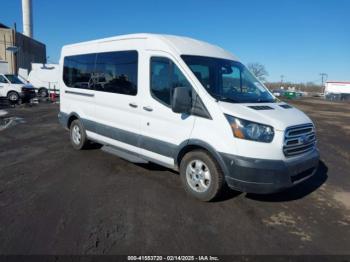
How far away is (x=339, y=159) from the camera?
8.35 metres

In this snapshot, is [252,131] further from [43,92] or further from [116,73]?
[43,92]

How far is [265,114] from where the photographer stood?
4512 millimetres

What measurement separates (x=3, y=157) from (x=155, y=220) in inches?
183

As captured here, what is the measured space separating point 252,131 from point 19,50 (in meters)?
44.6

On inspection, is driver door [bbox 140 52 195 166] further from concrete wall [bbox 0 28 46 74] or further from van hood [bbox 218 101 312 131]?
concrete wall [bbox 0 28 46 74]

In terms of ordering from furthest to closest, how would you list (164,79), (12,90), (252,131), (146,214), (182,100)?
(12,90) → (164,79) → (182,100) → (146,214) → (252,131)

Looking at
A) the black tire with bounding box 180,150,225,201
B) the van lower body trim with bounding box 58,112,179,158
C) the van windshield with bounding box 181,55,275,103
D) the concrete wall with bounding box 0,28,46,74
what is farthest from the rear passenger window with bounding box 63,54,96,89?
the concrete wall with bounding box 0,28,46,74

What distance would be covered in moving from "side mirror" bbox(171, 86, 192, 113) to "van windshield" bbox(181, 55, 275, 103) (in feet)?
1.11

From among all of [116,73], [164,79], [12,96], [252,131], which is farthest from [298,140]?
[12,96]

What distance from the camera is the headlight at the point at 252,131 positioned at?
4.33 m

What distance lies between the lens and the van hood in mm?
4383

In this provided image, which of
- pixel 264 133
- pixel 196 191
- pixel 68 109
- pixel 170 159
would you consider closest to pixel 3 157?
pixel 68 109

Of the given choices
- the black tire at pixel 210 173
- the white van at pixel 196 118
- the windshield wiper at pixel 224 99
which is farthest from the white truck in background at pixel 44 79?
the windshield wiper at pixel 224 99

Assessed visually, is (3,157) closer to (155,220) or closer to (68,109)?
(68,109)
